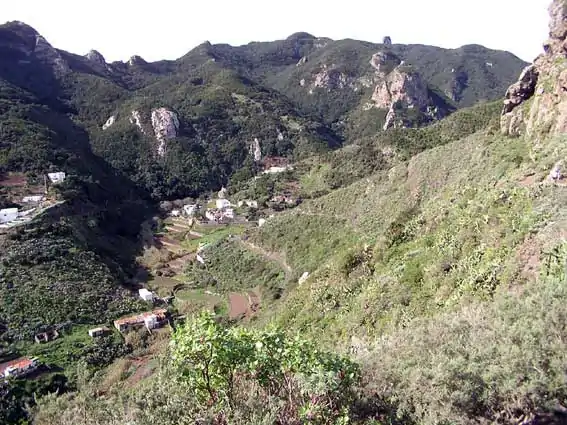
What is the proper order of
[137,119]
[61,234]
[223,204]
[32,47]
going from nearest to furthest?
[61,234], [223,204], [137,119], [32,47]

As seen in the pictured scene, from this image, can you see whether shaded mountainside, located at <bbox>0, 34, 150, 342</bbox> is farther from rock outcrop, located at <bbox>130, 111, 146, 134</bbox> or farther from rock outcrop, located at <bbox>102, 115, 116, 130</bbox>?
rock outcrop, located at <bbox>130, 111, 146, 134</bbox>

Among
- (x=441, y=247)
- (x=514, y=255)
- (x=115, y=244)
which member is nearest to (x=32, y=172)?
(x=115, y=244)

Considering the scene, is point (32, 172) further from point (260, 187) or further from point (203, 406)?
point (203, 406)

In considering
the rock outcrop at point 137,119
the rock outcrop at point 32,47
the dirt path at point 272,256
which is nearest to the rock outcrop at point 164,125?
the rock outcrop at point 137,119

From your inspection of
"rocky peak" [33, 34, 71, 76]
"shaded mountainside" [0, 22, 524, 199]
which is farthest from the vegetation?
"rocky peak" [33, 34, 71, 76]

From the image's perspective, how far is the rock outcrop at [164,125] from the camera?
112 meters

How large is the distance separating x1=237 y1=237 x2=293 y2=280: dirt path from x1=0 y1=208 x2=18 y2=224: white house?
2358cm

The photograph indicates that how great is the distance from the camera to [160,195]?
9488 cm

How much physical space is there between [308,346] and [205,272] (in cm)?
4319

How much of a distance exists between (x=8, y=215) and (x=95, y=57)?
157 m

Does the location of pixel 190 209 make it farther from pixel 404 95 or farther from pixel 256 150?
pixel 404 95

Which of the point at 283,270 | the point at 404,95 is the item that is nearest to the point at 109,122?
the point at 404,95

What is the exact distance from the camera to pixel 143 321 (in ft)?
121

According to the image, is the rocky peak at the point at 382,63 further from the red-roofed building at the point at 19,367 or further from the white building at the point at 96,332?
the red-roofed building at the point at 19,367
